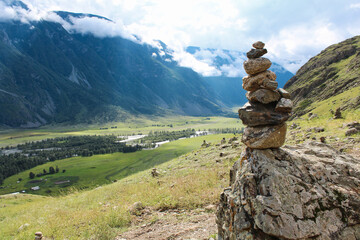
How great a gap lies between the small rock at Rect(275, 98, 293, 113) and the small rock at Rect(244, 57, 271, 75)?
2.20 m

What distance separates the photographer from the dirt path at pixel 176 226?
1184 cm

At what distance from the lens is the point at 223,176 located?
2086cm

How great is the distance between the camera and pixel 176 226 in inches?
519

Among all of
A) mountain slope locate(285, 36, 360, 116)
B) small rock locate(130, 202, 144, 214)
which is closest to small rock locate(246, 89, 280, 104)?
small rock locate(130, 202, 144, 214)

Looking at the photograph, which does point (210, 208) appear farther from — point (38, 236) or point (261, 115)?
point (38, 236)

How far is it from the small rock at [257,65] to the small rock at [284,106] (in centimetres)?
220

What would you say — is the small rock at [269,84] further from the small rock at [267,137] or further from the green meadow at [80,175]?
the green meadow at [80,175]

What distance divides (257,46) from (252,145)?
18.8 ft

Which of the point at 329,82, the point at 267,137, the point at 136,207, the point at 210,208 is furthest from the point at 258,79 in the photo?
the point at 329,82

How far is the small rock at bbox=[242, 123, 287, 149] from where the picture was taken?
9.91 metres

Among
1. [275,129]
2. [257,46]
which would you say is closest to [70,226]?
[275,129]

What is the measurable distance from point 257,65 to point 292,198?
21.9 ft

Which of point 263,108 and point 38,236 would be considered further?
point 38,236

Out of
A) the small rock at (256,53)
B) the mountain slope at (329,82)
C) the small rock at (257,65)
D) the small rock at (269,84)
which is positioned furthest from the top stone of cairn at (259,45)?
the mountain slope at (329,82)
